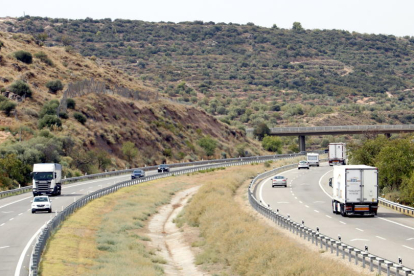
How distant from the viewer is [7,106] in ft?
278

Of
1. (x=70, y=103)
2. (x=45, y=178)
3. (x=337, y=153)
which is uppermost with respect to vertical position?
(x=70, y=103)

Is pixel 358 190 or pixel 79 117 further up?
pixel 79 117

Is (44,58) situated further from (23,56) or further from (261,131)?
(261,131)

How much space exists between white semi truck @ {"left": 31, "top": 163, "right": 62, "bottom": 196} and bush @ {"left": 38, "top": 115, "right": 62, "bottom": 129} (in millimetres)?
31876

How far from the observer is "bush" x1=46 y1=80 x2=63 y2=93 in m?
101

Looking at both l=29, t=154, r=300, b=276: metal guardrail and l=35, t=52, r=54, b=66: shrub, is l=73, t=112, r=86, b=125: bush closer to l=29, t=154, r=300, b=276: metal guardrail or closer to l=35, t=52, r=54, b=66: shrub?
l=29, t=154, r=300, b=276: metal guardrail

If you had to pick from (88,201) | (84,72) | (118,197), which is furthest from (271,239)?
(84,72)

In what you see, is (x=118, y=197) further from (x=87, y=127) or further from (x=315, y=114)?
(x=315, y=114)

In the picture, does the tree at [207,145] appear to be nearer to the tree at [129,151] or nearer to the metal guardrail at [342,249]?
the tree at [129,151]

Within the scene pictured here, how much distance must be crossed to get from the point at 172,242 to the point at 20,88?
193 ft

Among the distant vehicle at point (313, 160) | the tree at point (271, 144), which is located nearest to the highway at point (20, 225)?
the distant vehicle at point (313, 160)

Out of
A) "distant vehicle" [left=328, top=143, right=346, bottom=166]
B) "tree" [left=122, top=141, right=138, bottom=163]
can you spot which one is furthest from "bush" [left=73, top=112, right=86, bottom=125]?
"distant vehicle" [left=328, top=143, right=346, bottom=166]

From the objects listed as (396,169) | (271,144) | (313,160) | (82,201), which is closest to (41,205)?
(82,201)

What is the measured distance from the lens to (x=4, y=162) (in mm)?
62938
